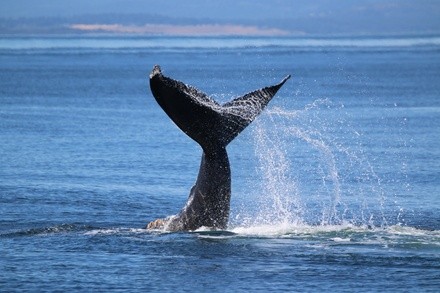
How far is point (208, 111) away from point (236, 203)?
5345 millimetres

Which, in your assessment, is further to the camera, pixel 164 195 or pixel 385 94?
pixel 385 94

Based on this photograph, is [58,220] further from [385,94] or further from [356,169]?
[385,94]

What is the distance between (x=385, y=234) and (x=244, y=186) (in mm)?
6701

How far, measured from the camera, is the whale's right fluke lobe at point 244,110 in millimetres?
15914

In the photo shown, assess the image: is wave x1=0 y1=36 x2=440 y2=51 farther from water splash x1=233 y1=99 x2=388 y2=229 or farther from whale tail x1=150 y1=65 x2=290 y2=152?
whale tail x1=150 y1=65 x2=290 y2=152

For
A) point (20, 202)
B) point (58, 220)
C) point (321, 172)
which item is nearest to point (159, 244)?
point (58, 220)

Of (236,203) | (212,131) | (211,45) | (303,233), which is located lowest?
(303,233)

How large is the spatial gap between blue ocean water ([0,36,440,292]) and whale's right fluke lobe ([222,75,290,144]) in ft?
3.21

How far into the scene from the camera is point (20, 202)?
20312mm

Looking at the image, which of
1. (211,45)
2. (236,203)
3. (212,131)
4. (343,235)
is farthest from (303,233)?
(211,45)

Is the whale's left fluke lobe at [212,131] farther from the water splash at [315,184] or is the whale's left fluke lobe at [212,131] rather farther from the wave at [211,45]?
the wave at [211,45]

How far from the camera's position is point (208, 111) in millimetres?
15703

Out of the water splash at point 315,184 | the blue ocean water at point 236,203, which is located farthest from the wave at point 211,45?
the water splash at point 315,184

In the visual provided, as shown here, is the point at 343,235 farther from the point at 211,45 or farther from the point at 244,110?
the point at 211,45
